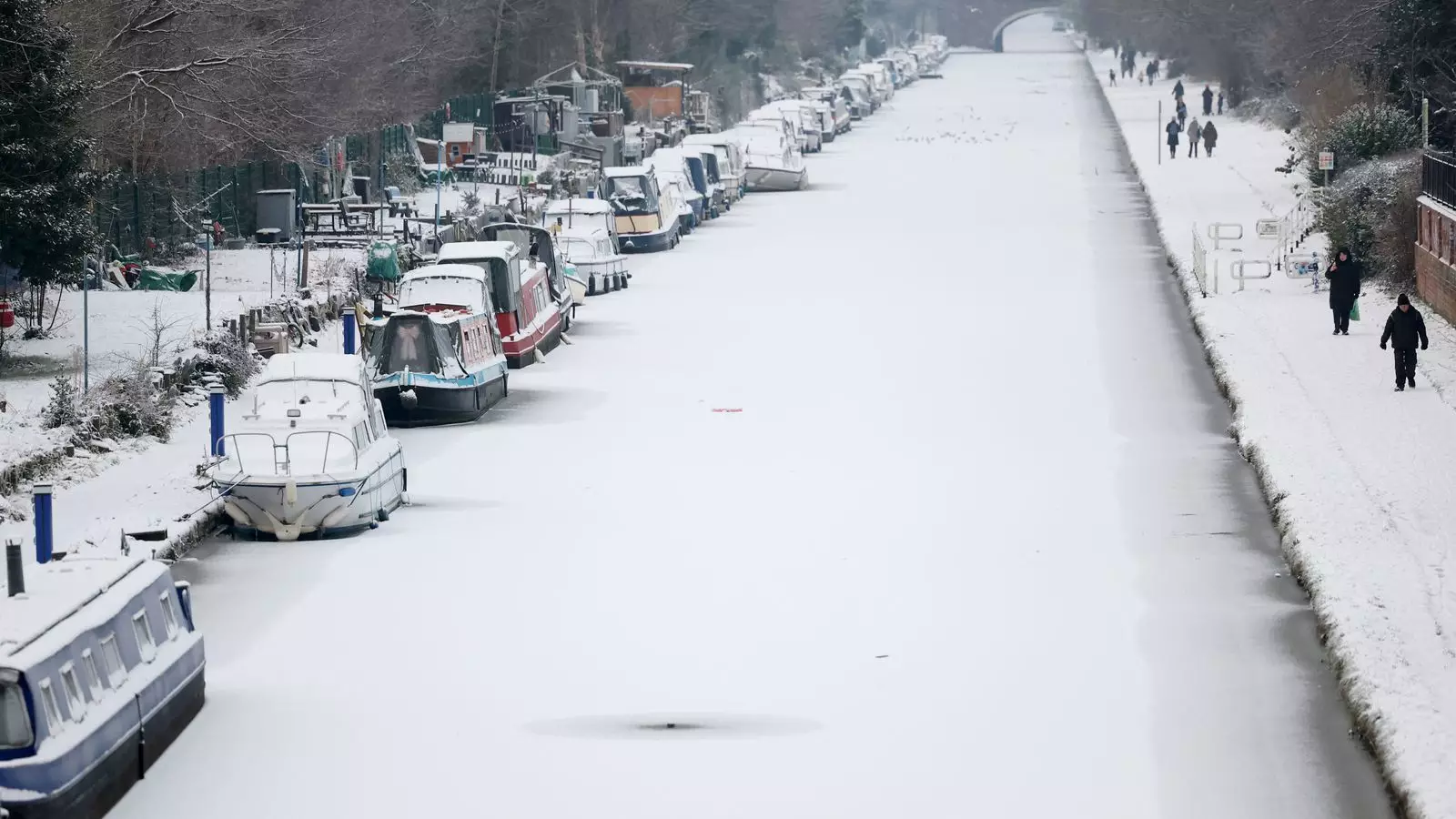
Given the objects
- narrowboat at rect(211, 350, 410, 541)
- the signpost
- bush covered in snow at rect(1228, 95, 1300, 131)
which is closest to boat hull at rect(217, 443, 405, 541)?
narrowboat at rect(211, 350, 410, 541)

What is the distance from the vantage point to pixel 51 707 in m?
13.0

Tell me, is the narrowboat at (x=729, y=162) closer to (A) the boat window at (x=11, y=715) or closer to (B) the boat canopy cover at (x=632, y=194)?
(B) the boat canopy cover at (x=632, y=194)

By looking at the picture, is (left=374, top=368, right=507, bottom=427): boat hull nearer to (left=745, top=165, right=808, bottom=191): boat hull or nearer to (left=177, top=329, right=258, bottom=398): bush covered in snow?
(left=177, top=329, right=258, bottom=398): bush covered in snow

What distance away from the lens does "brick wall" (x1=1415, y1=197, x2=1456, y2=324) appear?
33.5 meters

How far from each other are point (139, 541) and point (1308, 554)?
1059 centimetres

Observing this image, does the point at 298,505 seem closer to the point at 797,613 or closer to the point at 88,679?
the point at 797,613

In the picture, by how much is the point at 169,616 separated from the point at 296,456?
6.21m

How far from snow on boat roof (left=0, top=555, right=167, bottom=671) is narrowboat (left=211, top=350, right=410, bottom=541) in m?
5.67

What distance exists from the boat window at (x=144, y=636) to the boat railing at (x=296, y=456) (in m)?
6.35

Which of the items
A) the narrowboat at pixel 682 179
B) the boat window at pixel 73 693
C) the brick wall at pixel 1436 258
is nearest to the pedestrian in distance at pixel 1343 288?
the brick wall at pixel 1436 258

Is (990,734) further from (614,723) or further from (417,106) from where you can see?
(417,106)

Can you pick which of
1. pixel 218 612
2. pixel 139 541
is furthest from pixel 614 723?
pixel 139 541

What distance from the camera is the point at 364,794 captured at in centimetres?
1465

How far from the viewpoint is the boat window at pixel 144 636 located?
48.3 ft
